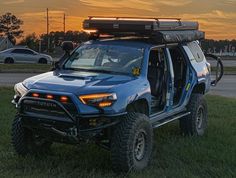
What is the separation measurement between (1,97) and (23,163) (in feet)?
24.1

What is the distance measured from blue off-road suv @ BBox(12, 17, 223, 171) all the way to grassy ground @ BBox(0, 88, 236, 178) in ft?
0.75

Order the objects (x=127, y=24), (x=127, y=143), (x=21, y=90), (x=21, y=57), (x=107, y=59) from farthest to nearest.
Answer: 1. (x=21, y=57)
2. (x=127, y=24)
3. (x=107, y=59)
4. (x=21, y=90)
5. (x=127, y=143)

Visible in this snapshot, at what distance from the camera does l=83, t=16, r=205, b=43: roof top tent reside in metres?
7.87

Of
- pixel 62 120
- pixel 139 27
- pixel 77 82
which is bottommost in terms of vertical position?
pixel 62 120

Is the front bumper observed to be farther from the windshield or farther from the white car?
the white car

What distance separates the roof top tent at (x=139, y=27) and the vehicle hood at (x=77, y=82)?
107cm

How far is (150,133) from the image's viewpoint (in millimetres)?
7031

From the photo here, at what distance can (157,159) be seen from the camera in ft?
24.2

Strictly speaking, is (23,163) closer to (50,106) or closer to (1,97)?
(50,106)

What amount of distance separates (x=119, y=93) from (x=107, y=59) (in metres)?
1.28

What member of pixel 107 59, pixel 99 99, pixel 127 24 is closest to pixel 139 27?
pixel 127 24

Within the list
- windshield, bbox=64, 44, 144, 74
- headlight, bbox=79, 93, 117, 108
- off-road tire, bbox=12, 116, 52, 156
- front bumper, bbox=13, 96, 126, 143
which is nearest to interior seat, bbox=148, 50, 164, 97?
windshield, bbox=64, 44, 144, 74

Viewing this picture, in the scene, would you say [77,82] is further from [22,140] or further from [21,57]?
[21,57]

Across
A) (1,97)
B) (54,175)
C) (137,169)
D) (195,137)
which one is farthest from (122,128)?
(1,97)
